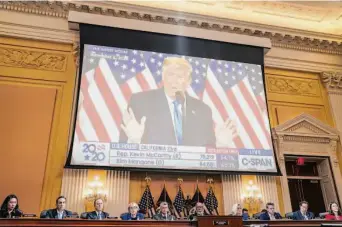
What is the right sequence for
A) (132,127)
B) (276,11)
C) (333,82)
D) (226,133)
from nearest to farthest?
(132,127) → (226,133) → (333,82) → (276,11)

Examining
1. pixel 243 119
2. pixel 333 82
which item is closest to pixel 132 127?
pixel 243 119

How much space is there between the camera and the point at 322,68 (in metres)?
8.32

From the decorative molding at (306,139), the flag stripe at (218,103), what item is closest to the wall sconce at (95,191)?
the flag stripe at (218,103)

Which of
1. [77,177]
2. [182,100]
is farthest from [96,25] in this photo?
[77,177]

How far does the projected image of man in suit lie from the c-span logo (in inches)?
18.0

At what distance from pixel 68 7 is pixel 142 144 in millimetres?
3612

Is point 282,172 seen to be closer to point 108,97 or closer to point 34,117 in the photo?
point 108,97

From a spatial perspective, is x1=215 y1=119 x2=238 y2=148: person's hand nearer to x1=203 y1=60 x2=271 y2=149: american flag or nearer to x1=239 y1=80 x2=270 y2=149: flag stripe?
x1=203 y1=60 x2=271 y2=149: american flag

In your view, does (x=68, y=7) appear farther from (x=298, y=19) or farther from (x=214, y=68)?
(x=298, y=19)

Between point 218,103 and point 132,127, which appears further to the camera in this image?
point 218,103

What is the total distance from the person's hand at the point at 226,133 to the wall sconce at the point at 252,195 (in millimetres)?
941

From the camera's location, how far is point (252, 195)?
627 centimetres

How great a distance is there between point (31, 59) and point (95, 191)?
3.19 metres

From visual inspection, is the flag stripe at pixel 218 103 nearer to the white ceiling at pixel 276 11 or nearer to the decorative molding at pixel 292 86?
the decorative molding at pixel 292 86
